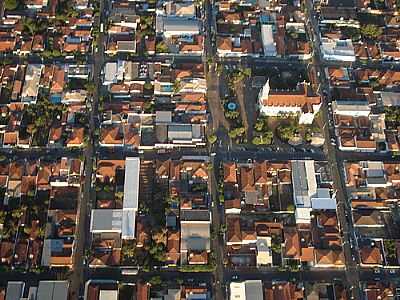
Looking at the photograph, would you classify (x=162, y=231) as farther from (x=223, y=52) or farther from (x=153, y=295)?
(x=223, y=52)

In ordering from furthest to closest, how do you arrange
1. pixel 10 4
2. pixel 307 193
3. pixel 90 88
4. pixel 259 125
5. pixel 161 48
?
pixel 10 4
pixel 161 48
pixel 90 88
pixel 259 125
pixel 307 193

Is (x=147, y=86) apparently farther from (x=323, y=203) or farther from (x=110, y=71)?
(x=323, y=203)

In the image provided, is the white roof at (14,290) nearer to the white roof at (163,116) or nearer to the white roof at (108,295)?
the white roof at (108,295)

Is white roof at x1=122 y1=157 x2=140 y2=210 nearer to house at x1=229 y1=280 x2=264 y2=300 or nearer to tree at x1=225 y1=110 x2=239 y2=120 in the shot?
tree at x1=225 y1=110 x2=239 y2=120

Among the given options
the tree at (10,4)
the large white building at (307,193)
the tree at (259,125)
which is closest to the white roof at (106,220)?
the tree at (259,125)

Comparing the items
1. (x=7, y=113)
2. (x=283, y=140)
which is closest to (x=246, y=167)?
(x=283, y=140)

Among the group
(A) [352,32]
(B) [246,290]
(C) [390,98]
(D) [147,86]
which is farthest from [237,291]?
(A) [352,32]
